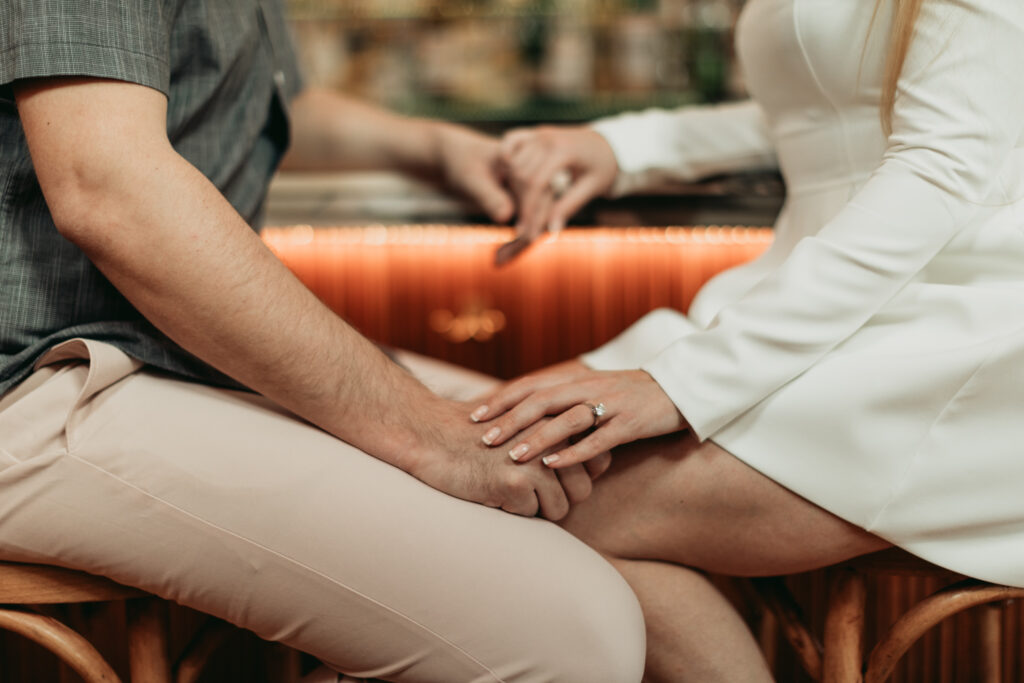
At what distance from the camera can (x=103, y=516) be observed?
25.1 inches

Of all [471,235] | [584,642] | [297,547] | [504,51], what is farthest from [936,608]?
[504,51]

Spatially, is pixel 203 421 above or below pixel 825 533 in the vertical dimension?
above

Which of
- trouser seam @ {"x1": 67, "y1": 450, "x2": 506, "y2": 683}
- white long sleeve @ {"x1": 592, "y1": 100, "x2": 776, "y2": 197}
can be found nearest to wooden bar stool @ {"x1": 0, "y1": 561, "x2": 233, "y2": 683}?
trouser seam @ {"x1": 67, "y1": 450, "x2": 506, "y2": 683}

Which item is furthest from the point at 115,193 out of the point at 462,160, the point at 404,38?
the point at 404,38

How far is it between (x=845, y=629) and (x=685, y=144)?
2.35 feet

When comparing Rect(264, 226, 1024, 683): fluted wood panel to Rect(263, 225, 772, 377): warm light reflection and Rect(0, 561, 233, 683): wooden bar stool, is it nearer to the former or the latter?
Rect(263, 225, 772, 377): warm light reflection

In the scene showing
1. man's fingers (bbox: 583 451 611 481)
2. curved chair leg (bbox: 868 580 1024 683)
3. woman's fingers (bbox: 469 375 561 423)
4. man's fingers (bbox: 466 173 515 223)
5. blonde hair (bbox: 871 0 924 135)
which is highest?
blonde hair (bbox: 871 0 924 135)

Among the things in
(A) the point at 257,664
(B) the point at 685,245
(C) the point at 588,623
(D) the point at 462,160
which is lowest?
(A) the point at 257,664

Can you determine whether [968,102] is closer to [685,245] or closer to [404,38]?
[685,245]

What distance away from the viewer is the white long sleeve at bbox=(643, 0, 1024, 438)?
0.71 meters

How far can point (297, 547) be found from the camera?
65 centimetres

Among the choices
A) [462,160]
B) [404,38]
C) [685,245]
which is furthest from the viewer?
[404,38]

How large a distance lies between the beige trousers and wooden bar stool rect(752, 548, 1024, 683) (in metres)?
0.21

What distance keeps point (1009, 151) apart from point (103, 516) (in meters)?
0.82
